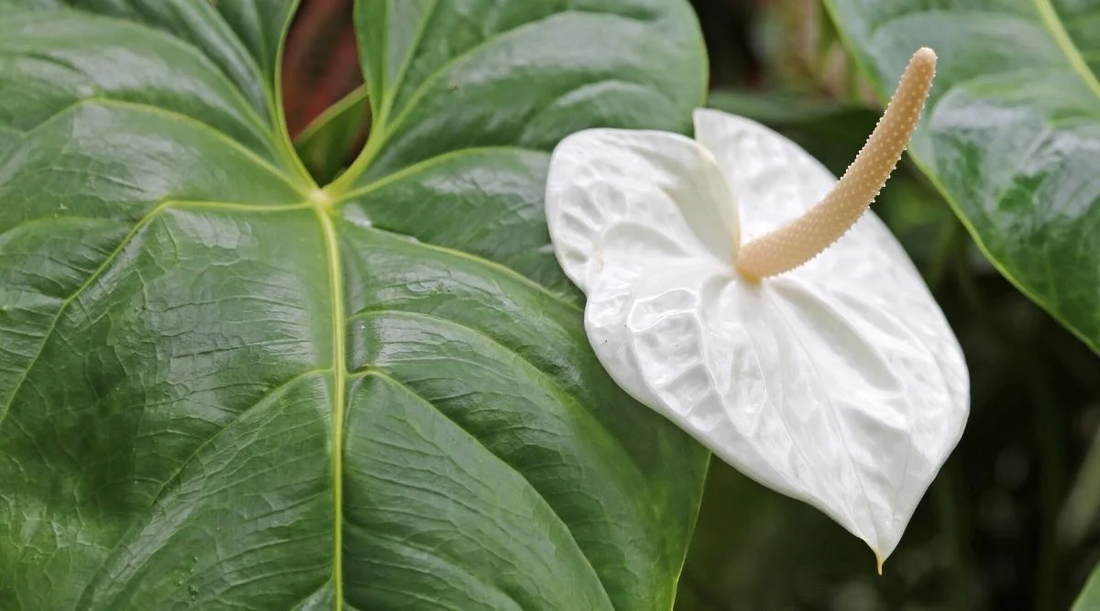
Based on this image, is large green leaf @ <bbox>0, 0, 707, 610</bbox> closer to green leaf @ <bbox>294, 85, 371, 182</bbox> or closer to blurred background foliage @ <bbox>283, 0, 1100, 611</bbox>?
green leaf @ <bbox>294, 85, 371, 182</bbox>

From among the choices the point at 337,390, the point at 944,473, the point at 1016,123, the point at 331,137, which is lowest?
the point at 944,473

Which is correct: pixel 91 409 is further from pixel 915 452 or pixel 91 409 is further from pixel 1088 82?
pixel 1088 82

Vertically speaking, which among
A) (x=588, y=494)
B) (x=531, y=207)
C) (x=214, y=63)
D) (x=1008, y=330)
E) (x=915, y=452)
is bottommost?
(x=1008, y=330)

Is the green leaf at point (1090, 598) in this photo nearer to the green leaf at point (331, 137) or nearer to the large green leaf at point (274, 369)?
the large green leaf at point (274, 369)

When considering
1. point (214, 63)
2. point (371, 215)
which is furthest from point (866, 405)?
point (214, 63)

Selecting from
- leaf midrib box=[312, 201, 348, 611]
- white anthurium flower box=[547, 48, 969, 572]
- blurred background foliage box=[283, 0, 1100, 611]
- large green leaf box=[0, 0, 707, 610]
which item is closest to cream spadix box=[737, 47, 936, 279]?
white anthurium flower box=[547, 48, 969, 572]

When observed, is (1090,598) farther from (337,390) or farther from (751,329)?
(337,390)

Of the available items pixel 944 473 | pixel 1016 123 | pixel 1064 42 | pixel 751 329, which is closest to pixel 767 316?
pixel 751 329
